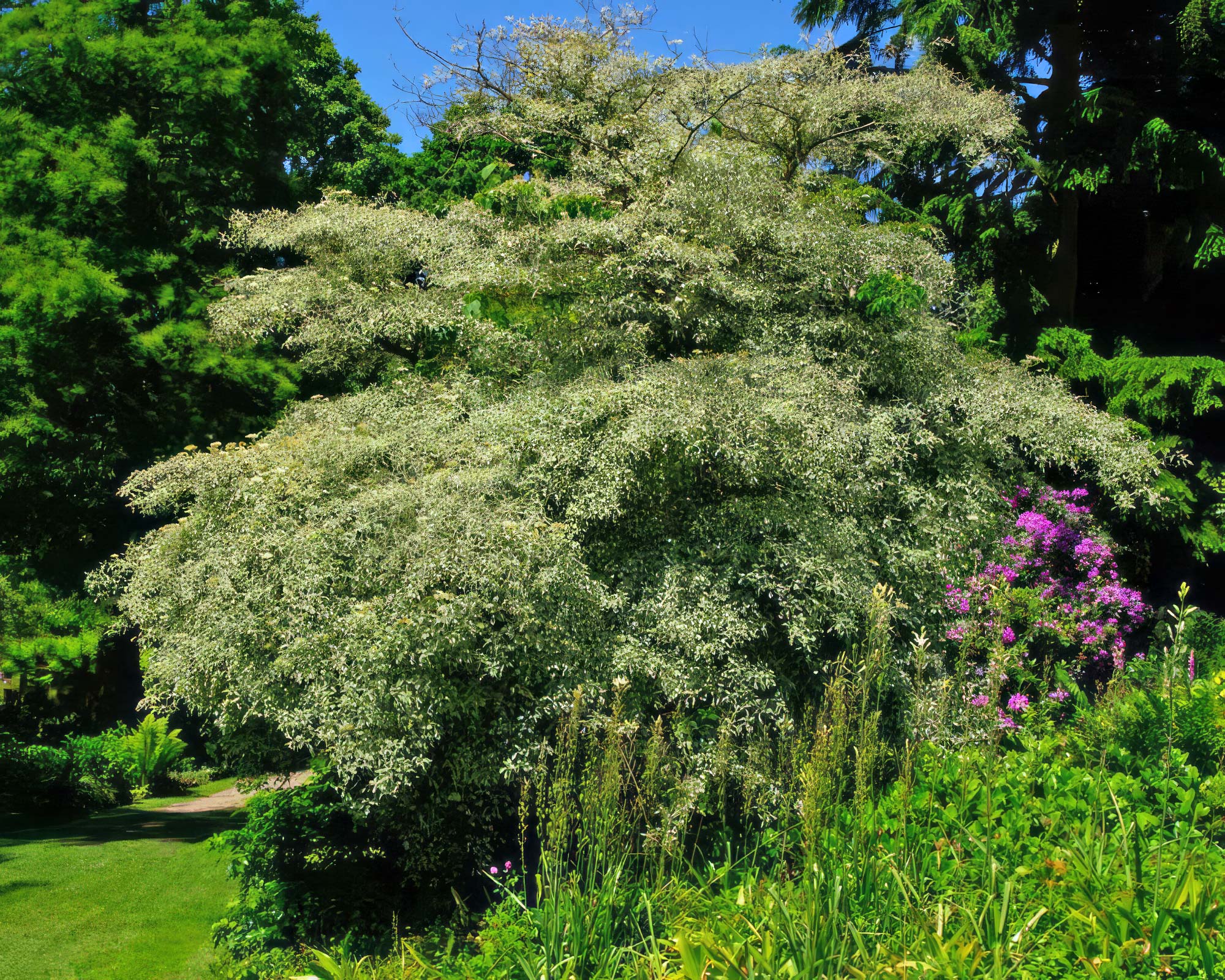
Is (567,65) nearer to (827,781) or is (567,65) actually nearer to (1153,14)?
(827,781)

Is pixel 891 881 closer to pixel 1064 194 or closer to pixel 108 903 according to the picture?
pixel 108 903

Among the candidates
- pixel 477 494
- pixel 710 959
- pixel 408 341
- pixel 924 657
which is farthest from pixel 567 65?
pixel 710 959

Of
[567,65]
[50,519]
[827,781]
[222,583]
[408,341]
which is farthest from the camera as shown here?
[50,519]

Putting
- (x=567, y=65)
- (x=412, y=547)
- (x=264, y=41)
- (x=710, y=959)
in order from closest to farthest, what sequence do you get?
(x=710, y=959) < (x=412, y=547) < (x=567, y=65) < (x=264, y=41)

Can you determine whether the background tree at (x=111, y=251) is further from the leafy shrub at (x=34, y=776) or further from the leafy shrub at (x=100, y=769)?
the leafy shrub at (x=100, y=769)

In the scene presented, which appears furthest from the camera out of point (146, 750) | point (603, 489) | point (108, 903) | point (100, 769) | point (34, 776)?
point (146, 750)

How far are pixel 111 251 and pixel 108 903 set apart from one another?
816 centimetres

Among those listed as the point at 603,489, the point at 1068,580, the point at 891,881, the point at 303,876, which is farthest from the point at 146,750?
the point at 891,881

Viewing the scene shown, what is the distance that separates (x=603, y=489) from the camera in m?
5.83

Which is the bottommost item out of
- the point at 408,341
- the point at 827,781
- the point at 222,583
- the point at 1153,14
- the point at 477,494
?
the point at 827,781

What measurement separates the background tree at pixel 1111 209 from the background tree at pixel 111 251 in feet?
31.2

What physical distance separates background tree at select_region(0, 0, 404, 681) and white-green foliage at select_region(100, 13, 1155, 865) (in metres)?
4.62

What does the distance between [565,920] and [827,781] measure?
1140mm

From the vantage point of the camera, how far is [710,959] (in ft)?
9.52
